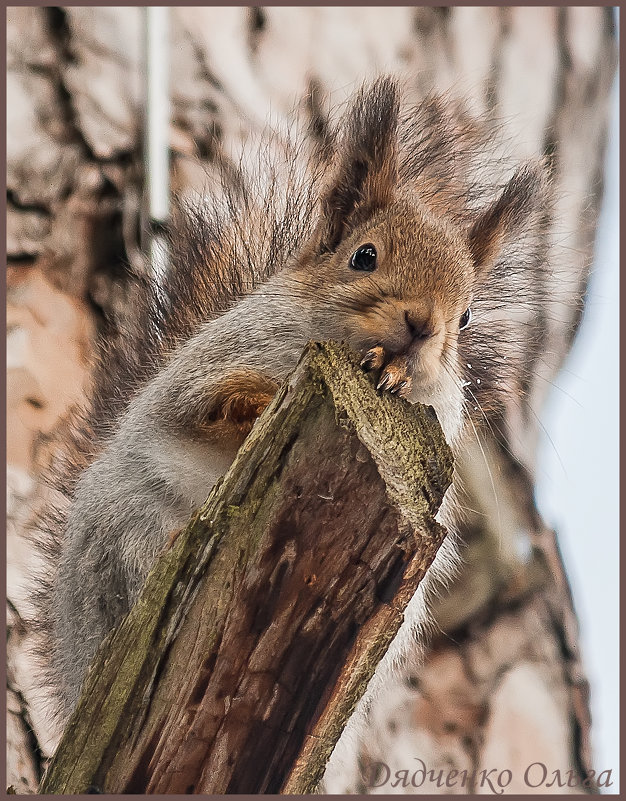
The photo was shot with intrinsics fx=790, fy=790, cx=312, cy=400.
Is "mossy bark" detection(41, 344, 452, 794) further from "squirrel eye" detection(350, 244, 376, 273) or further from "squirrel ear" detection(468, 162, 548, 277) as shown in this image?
"squirrel ear" detection(468, 162, 548, 277)

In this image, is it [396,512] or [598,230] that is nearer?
[396,512]

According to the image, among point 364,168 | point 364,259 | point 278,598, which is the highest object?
point 364,168

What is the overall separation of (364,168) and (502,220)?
0.86 feet

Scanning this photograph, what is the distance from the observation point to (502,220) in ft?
→ 4.43

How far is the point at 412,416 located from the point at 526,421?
5.12 ft

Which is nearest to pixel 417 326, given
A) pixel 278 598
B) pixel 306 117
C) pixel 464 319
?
pixel 464 319

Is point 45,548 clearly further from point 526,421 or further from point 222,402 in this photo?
point 526,421

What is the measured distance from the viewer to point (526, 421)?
2.34m

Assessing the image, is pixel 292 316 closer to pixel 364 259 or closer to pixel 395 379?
pixel 364 259

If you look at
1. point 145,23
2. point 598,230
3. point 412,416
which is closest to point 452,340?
point 412,416

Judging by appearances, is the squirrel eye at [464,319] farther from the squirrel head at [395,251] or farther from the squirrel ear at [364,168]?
the squirrel ear at [364,168]

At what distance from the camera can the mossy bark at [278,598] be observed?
79cm

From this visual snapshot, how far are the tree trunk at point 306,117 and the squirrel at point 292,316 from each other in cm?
45

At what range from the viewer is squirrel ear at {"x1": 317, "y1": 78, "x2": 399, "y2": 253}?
1.25 meters
